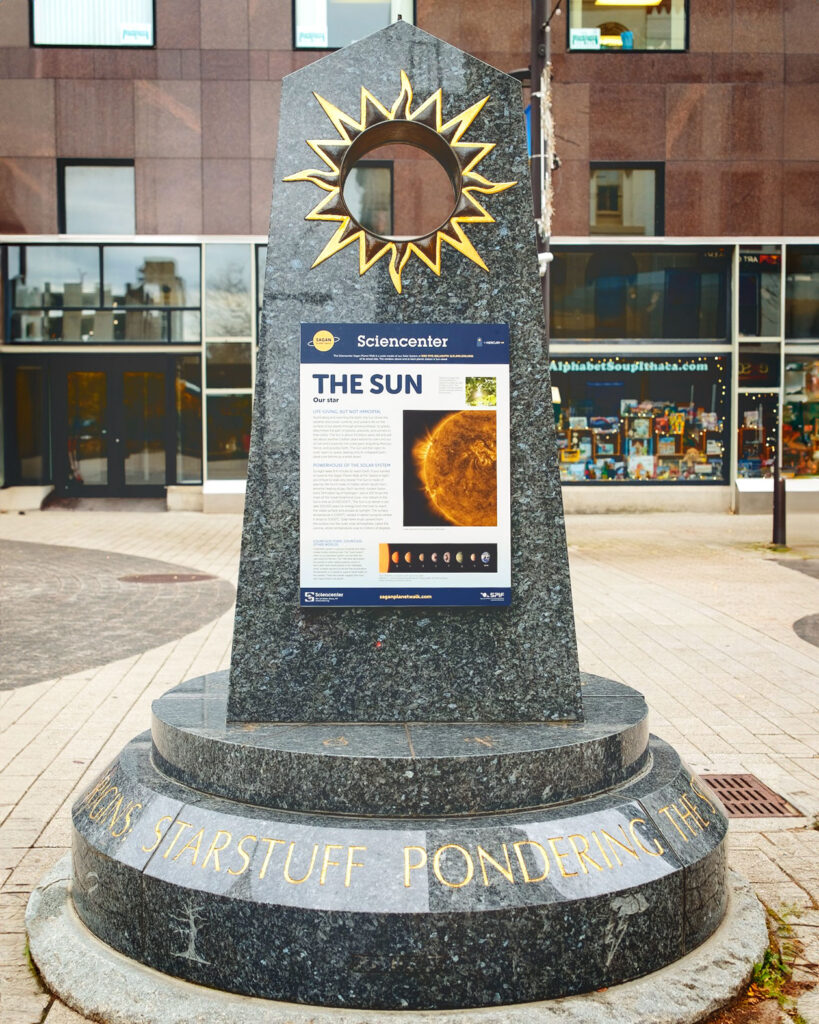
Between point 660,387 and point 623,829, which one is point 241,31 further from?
point 623,829

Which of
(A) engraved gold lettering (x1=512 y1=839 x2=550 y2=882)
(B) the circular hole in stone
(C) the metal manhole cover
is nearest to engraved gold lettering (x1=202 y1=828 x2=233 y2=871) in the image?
(A) engraved gold lettering (x1=512 y1=839 x2=550 y2=882)

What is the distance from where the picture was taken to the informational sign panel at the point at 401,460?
4.26 m

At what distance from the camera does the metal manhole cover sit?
1332cm

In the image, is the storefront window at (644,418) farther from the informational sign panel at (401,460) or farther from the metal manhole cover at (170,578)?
the informational sign panel at (401,460)

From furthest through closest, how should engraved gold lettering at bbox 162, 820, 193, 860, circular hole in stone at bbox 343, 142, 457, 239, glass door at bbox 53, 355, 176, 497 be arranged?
glass door at bbox 53, 355, 176, 497
circular hole in stone at bbox 343, 142, 457, 239
engraved gold lettering at bbox 162, 820, 193, 860

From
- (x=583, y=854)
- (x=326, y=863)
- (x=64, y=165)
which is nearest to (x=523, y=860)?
(x=583, y=854)

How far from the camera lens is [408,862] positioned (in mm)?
3617

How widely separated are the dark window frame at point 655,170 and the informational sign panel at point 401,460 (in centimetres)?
1841

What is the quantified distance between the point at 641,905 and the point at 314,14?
20.8 m

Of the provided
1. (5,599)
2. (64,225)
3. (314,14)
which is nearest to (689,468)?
(314,14)

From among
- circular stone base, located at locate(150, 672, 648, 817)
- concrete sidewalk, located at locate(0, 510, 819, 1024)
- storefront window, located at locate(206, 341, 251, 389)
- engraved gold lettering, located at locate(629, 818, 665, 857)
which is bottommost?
concrete sidewalk, located at locate(0, 510, 819, 1024)

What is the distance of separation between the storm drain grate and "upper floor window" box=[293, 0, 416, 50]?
1830 centimetres

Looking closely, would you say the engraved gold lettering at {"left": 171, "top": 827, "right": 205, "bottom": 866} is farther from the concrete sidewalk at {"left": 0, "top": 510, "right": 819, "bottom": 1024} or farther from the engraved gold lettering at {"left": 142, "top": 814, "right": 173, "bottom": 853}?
the concrete sidewalk at {"left": 0, "top": 510, "right": 819, "bottom": 1024}

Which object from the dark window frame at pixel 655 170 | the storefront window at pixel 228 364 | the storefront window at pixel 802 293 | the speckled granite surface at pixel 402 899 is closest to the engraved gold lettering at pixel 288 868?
the speckled granite surface at pixel 402 899
